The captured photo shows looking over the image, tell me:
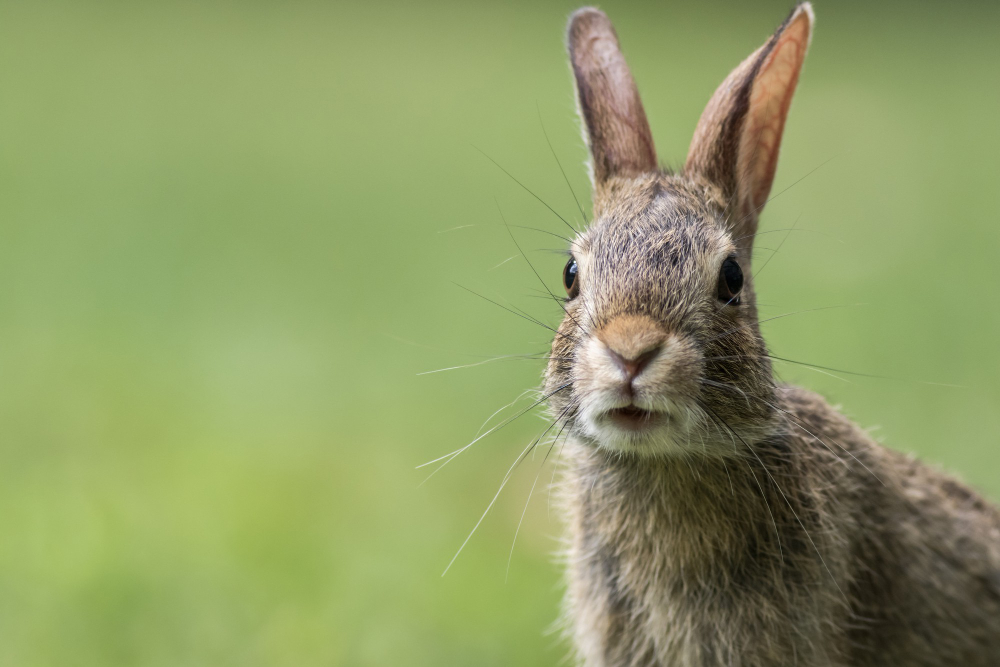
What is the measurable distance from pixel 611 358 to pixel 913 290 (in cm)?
557

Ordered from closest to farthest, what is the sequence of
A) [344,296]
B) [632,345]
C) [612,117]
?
1. [632,345]
2. [612,117]
3. [344,296]

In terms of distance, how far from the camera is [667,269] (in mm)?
3123

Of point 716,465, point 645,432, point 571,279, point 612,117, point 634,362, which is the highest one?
Result: point 612,117

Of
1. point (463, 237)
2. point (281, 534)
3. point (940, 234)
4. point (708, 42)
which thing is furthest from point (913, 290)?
point (708, 42)

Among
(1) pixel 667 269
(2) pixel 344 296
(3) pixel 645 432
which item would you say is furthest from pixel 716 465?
(2) pixel 344 296

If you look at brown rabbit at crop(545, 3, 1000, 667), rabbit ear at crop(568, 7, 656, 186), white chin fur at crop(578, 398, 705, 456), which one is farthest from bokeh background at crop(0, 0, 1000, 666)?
white chin fur at crop(578, 398, 705, 456)

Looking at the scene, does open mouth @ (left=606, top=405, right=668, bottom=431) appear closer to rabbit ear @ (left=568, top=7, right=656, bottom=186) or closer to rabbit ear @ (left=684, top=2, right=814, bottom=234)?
rabbit ear @ (left=684, top=2, right=814, bottom=234)

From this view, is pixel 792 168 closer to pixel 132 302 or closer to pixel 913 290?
pixel 913 290

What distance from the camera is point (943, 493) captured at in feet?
13.5

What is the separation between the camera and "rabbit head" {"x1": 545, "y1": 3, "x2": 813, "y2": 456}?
291 cm

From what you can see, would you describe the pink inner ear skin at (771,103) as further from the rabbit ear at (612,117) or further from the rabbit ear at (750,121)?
the rabbit ear at (612,117)

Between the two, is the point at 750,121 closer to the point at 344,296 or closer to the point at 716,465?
the point at 716,465

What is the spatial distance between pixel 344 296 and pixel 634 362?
5282 mm

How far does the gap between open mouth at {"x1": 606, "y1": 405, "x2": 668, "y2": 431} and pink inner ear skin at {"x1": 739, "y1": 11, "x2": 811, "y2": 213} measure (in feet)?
3.80
